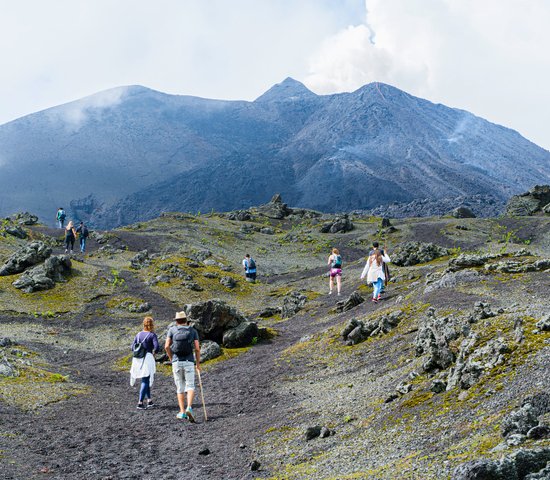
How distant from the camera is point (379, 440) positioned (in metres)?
9.51

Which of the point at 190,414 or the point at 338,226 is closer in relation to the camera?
the point at 190,414

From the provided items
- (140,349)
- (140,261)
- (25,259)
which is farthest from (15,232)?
→ (140,349)

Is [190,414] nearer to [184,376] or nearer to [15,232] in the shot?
[184,376]

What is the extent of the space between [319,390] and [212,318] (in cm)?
1044

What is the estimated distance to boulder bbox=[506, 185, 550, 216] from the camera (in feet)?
299

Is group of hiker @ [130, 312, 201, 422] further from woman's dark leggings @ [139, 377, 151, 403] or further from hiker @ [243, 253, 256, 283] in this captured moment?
hiker @ [243, 253, 256, 283]

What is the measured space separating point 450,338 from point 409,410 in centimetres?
→ 371

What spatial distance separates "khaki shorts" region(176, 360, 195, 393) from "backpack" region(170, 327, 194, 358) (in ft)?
0.89

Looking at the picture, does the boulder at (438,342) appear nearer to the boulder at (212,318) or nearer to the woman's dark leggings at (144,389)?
the woman's dark leggings at (144,389)

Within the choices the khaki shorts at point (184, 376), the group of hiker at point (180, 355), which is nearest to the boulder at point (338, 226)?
the group of hiker at point (180, 355)

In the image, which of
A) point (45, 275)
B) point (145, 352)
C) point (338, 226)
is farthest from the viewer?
point (338, 226)

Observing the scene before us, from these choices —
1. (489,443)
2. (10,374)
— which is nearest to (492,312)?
(489,443)

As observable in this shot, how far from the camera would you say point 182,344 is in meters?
14.4

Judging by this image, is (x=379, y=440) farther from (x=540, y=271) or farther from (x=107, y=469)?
(x=540, y=271)
